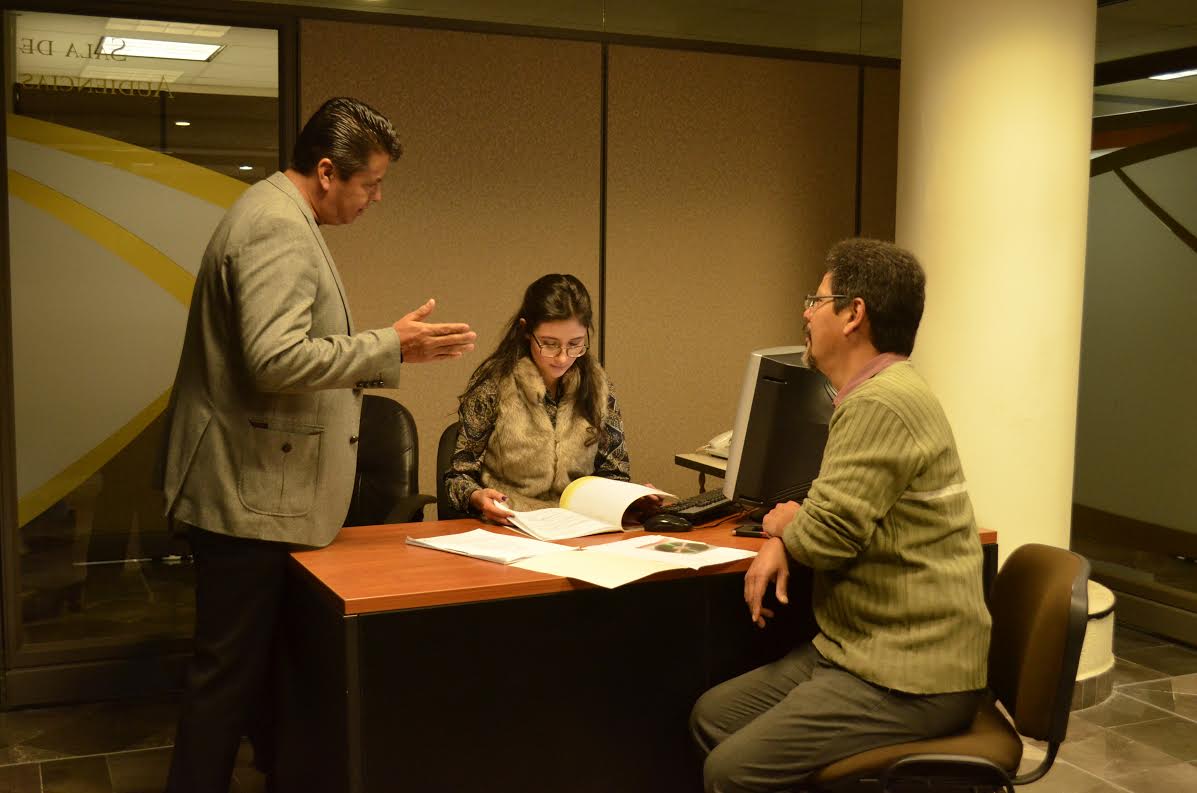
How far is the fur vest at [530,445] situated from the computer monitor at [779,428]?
614 mm

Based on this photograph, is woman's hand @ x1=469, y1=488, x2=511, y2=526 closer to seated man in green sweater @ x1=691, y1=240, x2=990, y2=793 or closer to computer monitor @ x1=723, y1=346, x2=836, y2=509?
computer monitor @ x1=723, y1=346, x2=836, y2=509

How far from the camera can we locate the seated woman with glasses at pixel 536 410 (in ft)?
10.2

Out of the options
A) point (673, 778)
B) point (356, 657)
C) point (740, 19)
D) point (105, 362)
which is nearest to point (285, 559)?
A: point (356, 657)

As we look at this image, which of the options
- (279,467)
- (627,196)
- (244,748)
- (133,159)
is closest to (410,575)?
(279,467)

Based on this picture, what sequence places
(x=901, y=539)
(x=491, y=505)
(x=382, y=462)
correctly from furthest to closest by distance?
(x=382, y=462) < (x=491, y=505) < (x=901, y=539)

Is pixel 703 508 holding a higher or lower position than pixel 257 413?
lower

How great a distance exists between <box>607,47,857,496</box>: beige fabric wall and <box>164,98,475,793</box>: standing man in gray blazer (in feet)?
6.18

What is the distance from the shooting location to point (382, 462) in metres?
3.57

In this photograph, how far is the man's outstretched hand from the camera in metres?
2.38

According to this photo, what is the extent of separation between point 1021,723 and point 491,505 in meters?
1.27

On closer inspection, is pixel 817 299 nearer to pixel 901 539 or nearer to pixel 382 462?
pixel 901 539

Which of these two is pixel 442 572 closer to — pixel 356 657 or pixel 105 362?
pixel 356 657

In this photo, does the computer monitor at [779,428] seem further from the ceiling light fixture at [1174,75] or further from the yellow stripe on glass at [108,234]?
the ceiling light fixture at [1174,75]

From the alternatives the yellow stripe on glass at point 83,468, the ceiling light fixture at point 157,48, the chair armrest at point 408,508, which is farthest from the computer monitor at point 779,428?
the ceiling light fixture at point 157,48
